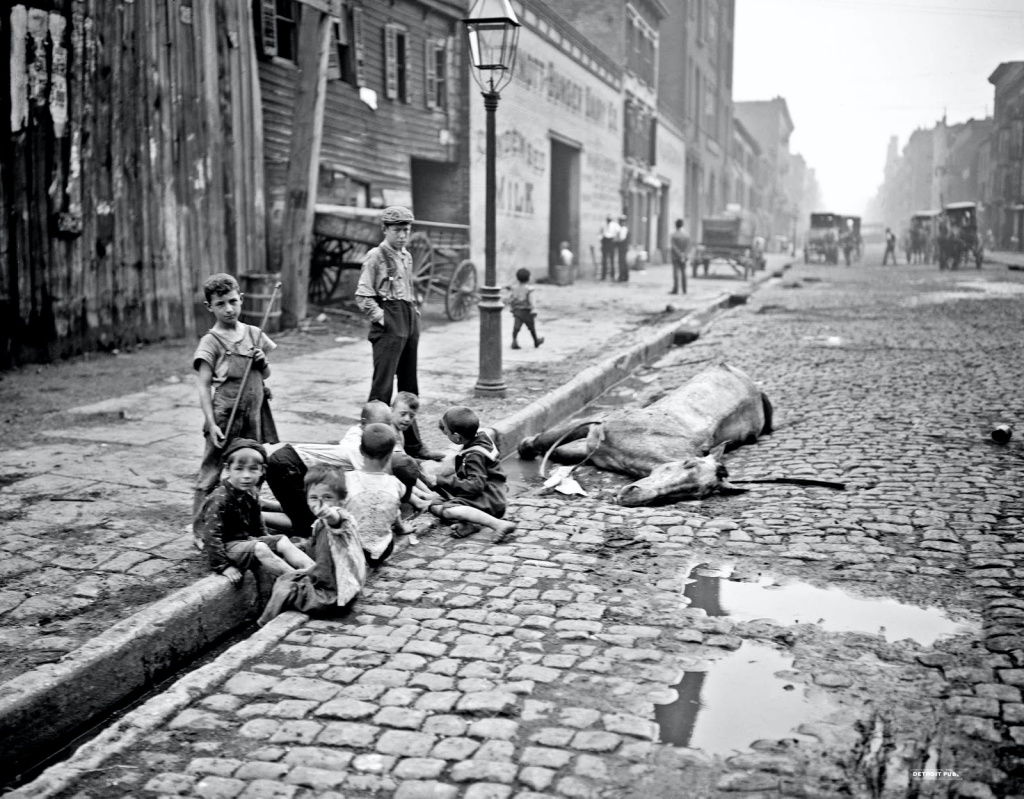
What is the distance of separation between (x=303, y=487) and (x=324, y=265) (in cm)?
920

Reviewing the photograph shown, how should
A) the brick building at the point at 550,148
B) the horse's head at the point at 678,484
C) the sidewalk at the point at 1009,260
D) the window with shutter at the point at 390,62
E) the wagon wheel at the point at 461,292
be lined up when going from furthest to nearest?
the sidewalk at the point at 1009,260, the brick building at the point at 550,148, the window with shutter at the point at 390,62, the wagon wheel at the point at 461,292, the horse's head at the point at 678,484

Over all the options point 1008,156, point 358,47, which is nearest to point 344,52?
point 358,47

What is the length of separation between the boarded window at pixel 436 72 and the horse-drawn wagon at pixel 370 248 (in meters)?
4.45

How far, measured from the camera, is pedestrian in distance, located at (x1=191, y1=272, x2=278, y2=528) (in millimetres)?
4477

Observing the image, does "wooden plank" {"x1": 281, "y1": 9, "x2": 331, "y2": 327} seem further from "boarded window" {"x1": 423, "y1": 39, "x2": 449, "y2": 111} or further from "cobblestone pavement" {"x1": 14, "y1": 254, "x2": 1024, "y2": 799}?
"cobblestone pavement" {"x1": 14, "y1": 254, "x2": 1024, "y2": 799}

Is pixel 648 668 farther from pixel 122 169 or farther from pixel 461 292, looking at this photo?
pixel 461 292

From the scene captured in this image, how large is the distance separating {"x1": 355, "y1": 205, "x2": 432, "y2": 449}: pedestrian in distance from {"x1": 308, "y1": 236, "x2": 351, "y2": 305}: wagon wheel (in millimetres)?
6662

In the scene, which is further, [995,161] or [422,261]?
[995,161]

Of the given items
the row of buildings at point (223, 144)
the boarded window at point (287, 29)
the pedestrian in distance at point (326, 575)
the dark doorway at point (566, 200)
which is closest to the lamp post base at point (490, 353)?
the row of buildings at point (223, 144)

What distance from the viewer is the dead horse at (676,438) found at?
5469 millimetres

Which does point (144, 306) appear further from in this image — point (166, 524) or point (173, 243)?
point (166, 524)

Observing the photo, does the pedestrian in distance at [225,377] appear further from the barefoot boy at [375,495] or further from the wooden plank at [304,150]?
the wooden plank at [304,150]

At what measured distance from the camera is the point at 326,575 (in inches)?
151

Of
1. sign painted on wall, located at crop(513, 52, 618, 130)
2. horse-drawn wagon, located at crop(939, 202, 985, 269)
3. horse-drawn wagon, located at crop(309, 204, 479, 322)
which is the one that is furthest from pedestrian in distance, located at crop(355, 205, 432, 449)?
horse-drawn wagon, located at crop(939, 202, 985, 269)
